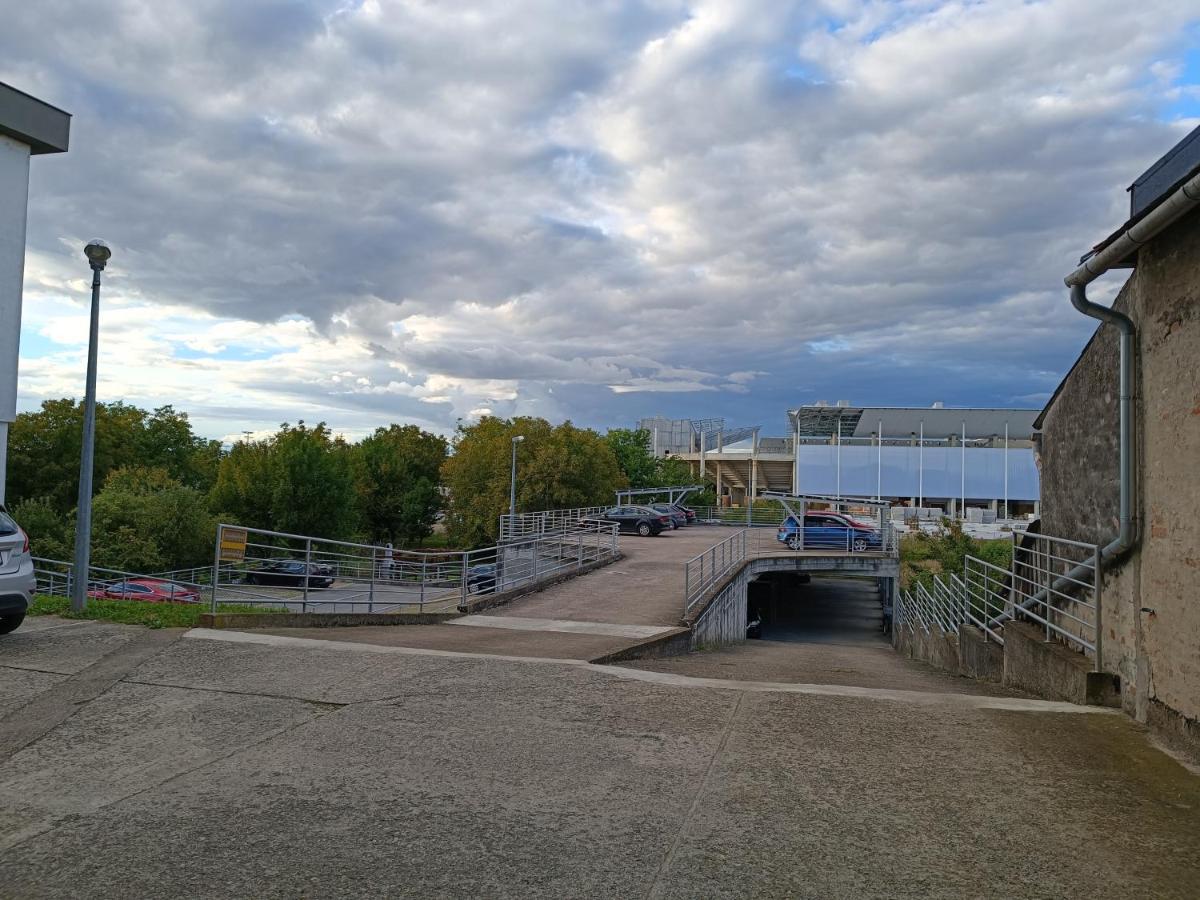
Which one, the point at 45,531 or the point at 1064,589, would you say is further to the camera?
the point at 45,531

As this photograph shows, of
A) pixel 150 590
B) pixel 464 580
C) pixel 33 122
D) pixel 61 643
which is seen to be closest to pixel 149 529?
pixel 150 590

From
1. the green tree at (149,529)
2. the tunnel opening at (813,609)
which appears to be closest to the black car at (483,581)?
the tunnel opening at (813,609)

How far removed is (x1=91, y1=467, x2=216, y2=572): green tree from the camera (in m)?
40.0

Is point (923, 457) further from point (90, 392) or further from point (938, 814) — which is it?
point (938, 814)

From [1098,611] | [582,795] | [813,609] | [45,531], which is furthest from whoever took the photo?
[813,609]

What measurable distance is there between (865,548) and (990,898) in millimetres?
31549

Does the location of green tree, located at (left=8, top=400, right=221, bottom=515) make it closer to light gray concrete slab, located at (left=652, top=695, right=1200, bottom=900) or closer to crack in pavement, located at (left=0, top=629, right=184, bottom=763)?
crack in pavement, located at (left=0, top=629, right=184, bottom=763)

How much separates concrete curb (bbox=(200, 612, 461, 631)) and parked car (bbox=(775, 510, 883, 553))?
21.3 m

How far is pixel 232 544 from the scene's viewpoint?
11148mm

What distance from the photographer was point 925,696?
7.14 m

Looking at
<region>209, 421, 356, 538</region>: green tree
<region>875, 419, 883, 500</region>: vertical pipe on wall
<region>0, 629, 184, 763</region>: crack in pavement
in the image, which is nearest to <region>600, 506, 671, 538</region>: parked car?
<region>209, 421, 356, 538</region>: green tree

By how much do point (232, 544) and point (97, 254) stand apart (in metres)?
4.63

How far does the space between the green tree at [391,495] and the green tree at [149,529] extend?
21251mm

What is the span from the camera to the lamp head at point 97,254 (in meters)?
12.2
